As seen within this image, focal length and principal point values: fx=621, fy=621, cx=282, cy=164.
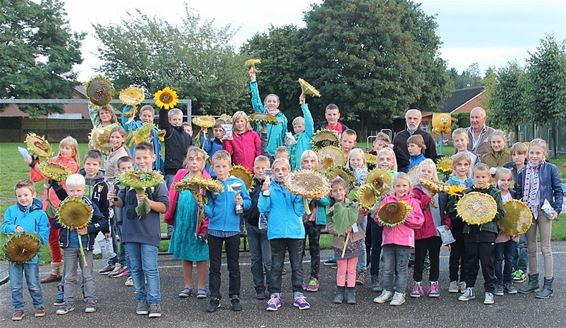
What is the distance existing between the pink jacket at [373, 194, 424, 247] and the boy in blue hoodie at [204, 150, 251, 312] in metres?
1.62

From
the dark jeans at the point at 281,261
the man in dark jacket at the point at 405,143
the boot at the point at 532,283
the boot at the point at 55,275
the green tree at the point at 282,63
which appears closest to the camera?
the dark jeans at the point at 281,261

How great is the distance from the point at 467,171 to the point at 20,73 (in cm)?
4834

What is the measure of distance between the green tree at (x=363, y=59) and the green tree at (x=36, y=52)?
20.4 m

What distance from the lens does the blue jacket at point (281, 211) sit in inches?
271

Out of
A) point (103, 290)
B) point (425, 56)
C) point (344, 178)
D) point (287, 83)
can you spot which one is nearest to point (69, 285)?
point (103, 290)

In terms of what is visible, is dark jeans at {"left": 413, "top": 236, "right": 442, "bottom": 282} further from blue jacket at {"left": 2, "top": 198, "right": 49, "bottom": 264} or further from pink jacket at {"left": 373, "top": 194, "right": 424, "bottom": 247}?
blue jacket at {"left": 2, "top": 198, "right": 49, "bottom": 264}

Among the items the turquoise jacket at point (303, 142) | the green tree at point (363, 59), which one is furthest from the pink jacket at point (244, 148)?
the green tree at point (363, 59)

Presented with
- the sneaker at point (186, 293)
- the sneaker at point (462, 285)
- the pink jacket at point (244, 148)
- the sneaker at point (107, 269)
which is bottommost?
the sneaker at point (462, 285)

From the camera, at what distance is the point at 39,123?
111ft

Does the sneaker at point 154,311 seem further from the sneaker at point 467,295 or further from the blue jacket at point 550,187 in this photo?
the blue jacket at point 550,187

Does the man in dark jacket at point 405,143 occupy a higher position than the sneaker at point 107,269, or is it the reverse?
the man in dark jacket at point 405,143

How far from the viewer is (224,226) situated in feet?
22.7

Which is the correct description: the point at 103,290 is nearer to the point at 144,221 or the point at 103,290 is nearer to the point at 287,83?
the point at 144,221

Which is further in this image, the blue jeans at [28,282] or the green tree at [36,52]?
the green tree at [36,52]
